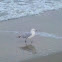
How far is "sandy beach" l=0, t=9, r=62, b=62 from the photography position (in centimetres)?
604

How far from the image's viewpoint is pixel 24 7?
10562 millimetres

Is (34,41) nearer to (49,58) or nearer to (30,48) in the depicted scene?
(30,48)

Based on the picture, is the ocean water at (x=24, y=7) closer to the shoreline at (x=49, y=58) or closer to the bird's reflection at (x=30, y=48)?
the bird's reflection at (x=30, y=48)

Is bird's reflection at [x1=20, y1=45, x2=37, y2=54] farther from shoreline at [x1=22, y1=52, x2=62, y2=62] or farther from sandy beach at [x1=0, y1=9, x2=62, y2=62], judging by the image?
shoreline at [x1=22, y1=52, x2=62, y2=62]

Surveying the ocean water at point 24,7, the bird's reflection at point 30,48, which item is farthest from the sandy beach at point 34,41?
the ocean water at point 24,7

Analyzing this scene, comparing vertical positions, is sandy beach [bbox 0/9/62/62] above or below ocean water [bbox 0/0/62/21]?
above

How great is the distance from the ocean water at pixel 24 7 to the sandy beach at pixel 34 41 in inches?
23.8

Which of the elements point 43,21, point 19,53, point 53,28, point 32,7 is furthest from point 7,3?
point 19,53

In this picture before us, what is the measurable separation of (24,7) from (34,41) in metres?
3.87

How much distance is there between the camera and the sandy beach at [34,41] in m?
6.04

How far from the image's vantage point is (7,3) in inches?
450

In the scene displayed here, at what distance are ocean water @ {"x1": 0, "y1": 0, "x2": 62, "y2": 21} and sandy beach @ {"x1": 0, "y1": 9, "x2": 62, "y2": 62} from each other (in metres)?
0.60

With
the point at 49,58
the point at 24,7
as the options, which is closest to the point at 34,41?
the point at 49,58

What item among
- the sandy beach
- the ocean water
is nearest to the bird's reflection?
the sandy beach
